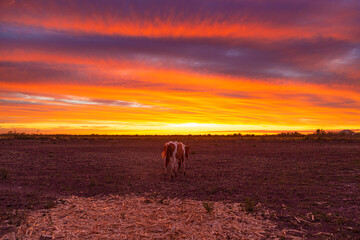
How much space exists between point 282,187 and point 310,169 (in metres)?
6.67

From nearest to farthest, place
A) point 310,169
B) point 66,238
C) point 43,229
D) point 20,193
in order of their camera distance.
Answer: point 66,238, point 43,229, point 20,193, point 310,169

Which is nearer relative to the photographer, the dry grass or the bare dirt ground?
the dry grass

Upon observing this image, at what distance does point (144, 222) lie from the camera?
7117 mm

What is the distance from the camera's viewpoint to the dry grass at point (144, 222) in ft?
20.8

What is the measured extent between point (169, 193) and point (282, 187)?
19.0 ft

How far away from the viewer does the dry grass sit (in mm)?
6340

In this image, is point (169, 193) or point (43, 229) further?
point (169, 193)

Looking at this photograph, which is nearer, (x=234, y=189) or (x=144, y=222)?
(x=144, y=222)

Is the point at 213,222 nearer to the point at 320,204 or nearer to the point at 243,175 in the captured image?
the point at 320,204

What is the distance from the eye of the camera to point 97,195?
10445mm

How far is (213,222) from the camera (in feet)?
23.4

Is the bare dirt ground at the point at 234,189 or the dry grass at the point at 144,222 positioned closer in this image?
the dry grass at the point at 144,222

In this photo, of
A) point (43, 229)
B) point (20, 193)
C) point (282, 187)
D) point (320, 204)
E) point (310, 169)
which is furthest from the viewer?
point (310, 169)

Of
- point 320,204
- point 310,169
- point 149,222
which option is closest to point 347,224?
point 320,204
